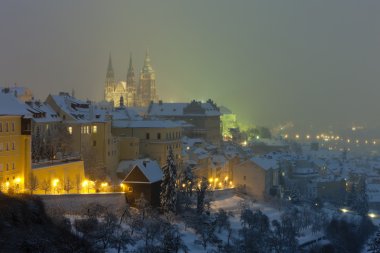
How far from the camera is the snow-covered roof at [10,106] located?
4845 centimetres

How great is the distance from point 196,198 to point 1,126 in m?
20.5

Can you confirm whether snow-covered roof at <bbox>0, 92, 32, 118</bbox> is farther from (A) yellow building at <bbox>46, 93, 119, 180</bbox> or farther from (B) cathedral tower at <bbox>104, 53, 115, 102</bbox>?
(B) cathedral tower at <bbox>104, 53, 115, 102</bbox>

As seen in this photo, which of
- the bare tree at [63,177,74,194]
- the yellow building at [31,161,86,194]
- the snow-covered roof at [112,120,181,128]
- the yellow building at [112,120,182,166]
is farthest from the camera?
the snow-covered roof at [112,120,181,128]

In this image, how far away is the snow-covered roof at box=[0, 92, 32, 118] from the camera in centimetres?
Result: 4845

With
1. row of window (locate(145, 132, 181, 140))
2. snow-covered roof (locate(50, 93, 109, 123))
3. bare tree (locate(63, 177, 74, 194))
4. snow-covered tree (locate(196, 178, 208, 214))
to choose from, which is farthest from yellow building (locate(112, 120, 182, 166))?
bare tree (locate(63, 177, 74, 194))

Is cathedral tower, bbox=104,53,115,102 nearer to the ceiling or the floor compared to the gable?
nearer to the ceiling

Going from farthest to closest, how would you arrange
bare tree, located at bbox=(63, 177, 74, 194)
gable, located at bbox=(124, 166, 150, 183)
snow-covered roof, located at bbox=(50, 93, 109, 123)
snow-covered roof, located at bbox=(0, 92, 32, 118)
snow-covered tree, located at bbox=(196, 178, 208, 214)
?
snow-covered roof, located at bbox=(50, 93, 109, 123), snow-covered tree, located at bbox=(196, 178, 208, 214), gable, located at bbox=(124, 166, 150, 183), bare tree, located at bbox=(63, 177, 74, 194), snow-covered roof, located at bbox=(0, 92, 32, 118)

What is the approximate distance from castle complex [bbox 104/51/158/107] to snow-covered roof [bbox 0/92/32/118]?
114745 mm

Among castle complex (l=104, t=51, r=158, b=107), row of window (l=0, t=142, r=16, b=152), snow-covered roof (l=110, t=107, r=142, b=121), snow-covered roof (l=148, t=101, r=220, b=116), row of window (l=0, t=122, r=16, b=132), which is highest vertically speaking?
castle complex (l=104, t=51, r=158, b=107)

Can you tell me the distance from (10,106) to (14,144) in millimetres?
2932

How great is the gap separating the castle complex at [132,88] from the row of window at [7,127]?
116389 millimetres

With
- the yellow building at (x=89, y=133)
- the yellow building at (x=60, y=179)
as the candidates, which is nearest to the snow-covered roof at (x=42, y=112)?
the yellow building at (x=89, y=133)

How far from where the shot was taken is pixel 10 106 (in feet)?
162

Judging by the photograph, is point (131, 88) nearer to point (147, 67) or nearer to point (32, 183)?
point (147, 67)
